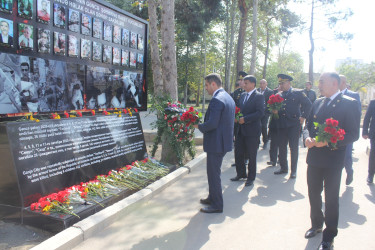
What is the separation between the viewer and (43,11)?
4332 millimetres

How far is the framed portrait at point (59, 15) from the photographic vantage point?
4504 millimetres

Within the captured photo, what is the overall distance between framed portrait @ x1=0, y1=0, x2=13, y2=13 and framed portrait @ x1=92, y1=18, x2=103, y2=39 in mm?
1468

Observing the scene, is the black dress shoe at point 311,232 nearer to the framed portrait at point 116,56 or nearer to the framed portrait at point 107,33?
the framed portrait at point 116,56

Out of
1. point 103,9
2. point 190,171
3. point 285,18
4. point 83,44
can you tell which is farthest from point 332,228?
point 285,18

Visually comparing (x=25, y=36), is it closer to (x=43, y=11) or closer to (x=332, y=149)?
(x=43, y=11)

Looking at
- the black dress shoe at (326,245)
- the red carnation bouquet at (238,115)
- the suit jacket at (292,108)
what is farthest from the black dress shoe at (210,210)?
the suit jacket at (292,108)

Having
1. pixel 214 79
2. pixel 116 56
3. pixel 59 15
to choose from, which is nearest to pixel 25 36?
pixel 59 15

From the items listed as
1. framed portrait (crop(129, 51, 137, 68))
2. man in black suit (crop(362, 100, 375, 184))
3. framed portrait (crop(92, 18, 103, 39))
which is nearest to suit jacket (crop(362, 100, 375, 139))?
man in black suit (crop(362, 100, 375, 184))

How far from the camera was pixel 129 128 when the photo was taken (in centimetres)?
600

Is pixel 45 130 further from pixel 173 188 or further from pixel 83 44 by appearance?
pixel 173 188

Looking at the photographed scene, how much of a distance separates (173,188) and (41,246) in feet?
8.81

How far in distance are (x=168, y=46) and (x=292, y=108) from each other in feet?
10.3

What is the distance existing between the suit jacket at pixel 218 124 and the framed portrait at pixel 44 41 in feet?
8.43

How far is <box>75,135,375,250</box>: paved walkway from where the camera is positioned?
3.40 metres
